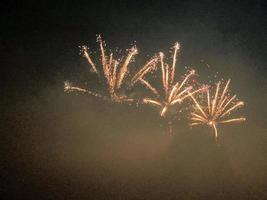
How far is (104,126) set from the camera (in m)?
25.1

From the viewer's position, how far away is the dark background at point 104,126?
73.1 ft

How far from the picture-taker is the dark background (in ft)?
73.1

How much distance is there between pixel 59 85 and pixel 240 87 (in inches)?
534

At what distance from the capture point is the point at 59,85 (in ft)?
84.1

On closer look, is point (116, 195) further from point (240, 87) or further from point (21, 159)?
point (240, 87)

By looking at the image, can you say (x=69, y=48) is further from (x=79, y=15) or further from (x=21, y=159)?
(x=21, y=159)

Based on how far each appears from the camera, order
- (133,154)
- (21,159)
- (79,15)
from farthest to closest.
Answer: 1. (79,15)
2. (133,154)
3. (21,159)

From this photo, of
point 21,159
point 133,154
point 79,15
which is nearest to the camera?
point 21,159

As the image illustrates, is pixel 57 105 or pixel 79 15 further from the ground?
pixel 79 15

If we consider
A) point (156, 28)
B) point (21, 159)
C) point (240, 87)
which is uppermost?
point (156, 28)

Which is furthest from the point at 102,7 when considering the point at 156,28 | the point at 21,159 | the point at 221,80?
the point at 21,159

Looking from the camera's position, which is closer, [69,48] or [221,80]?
[69,48]

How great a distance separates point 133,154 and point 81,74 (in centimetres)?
648

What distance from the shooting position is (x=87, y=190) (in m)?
21.9
